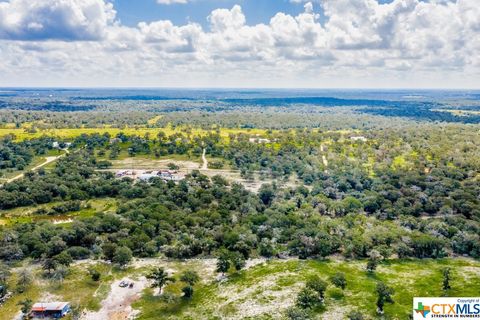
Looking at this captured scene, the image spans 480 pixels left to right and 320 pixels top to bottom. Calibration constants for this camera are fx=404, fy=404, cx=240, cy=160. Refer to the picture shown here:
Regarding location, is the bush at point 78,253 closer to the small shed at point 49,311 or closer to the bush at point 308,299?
the small shed at point 49,311

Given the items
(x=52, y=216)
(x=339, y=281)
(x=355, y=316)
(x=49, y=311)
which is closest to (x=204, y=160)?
(x=52, y=216)

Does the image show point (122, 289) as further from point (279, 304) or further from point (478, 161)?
point (478, 161)

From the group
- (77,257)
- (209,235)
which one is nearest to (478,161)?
(209,235)

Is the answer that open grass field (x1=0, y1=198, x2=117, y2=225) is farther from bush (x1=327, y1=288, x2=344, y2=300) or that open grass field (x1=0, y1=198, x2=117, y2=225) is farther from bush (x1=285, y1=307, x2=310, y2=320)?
bush (x1=285, y1=307, x2=310, y2=320)

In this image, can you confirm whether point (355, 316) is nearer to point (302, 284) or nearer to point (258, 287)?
point (302, 284)

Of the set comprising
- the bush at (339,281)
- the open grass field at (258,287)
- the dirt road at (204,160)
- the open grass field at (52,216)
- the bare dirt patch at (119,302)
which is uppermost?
the dirt road at (204,160)

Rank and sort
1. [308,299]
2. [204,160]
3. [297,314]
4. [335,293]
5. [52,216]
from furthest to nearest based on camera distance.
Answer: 1. [204,160]
2. [52,216]
3. [335,293]
4. [308,299]
5. [297,314]

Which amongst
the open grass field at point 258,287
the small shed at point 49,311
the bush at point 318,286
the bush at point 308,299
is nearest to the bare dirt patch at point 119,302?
the open grass field at point 258,287

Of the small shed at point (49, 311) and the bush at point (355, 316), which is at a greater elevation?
the bush at point (355, 316)
